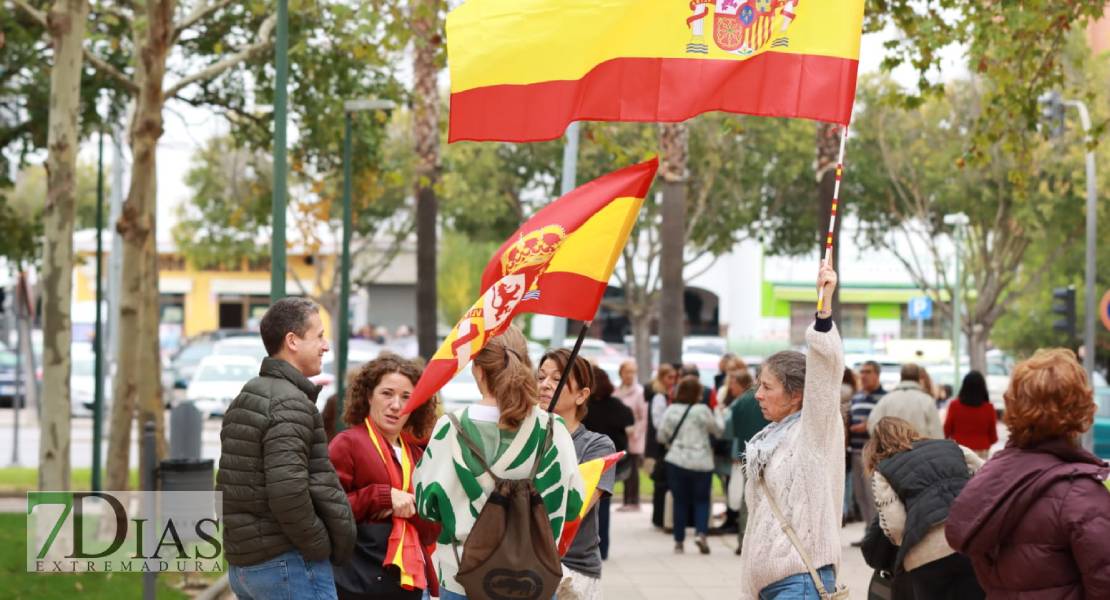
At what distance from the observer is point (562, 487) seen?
559 cm

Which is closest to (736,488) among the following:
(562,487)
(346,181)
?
(562,487)

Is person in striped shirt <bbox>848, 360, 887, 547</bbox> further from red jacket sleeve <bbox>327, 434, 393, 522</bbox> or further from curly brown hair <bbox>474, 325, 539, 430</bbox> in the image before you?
curly brown hair <bbox>474, 325, 539, 430</bbox>

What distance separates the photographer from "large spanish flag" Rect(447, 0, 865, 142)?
21.8 ft

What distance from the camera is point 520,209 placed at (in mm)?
44812

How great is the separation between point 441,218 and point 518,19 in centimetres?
4057

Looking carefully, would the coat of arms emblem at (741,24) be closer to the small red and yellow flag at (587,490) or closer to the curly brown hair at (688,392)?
the small red and yellow flag at (587,490)

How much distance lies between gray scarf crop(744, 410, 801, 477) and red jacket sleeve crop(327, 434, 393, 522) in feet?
5.18

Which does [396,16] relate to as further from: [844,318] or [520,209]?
[844,318]

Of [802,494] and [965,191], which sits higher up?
[965,191]

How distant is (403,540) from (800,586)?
1.78 metres

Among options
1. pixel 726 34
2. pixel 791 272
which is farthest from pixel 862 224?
pixel 726 34

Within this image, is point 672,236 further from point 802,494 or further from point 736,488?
point 802,494

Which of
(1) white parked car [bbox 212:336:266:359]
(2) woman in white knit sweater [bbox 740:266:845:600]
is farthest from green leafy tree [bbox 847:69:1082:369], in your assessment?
(2) woman in white knit sweater [bbox 740:266:845:600]

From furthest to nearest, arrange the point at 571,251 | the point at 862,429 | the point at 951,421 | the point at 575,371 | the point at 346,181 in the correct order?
the point at 346,181
the point at 862,429
the point at 951,421
the point at 575,371
the point at 571,251
